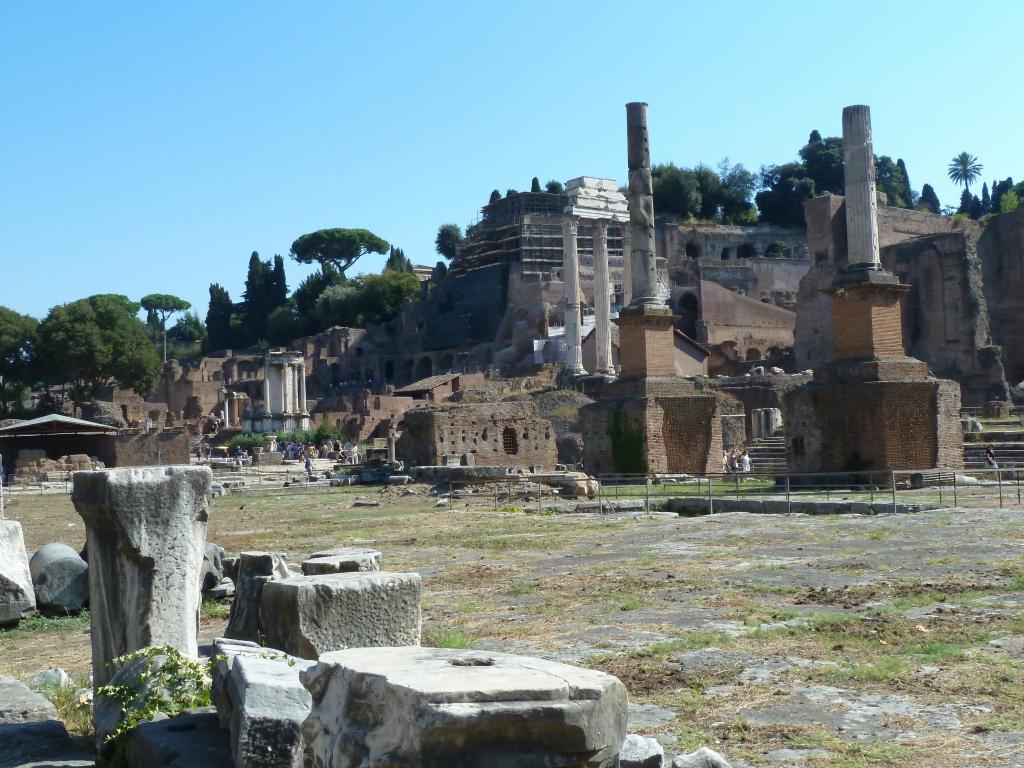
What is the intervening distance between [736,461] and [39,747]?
1021 inches

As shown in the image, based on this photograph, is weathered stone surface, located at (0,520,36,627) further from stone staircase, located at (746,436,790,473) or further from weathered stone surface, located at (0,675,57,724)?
stone staircase, located at (746,436,790,473)

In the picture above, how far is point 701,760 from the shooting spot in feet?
14.0

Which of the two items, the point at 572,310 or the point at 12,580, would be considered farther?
the point at 572,310

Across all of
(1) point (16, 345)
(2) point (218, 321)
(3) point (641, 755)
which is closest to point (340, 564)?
(3) point (641, 755)

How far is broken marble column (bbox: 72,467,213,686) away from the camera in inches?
227

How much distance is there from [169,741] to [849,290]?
685 inches

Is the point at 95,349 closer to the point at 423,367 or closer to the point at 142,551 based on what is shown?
the point at 423,367

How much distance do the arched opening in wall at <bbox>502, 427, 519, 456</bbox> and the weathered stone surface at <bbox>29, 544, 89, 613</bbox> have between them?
24598mm

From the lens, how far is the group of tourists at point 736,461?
1050 inches

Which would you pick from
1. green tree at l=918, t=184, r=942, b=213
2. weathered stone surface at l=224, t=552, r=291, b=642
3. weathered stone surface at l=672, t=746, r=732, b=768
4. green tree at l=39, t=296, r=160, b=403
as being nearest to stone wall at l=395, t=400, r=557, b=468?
weathered stone surface at l=224, t=552, r=291, b=642

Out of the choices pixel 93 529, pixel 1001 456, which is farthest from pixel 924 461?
pixel 93 529

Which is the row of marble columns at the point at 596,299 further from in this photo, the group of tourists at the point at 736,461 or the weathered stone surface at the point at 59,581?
the weathered stone surface at the point at 59,581

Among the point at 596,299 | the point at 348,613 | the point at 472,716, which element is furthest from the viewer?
the point at 596,299

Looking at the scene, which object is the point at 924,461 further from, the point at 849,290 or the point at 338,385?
the point at 338,385
